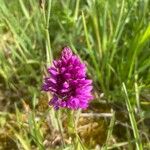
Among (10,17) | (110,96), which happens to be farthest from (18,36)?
(110,96)

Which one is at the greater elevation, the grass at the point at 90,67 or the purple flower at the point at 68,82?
the grass at the point at 90,67

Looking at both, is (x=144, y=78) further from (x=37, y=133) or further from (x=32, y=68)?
(x=37, y=133)

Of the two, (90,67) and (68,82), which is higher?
(90,67)

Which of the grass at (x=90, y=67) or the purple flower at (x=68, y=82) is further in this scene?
the grass at (x=90, y=67)

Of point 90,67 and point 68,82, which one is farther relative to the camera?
point 90,67
